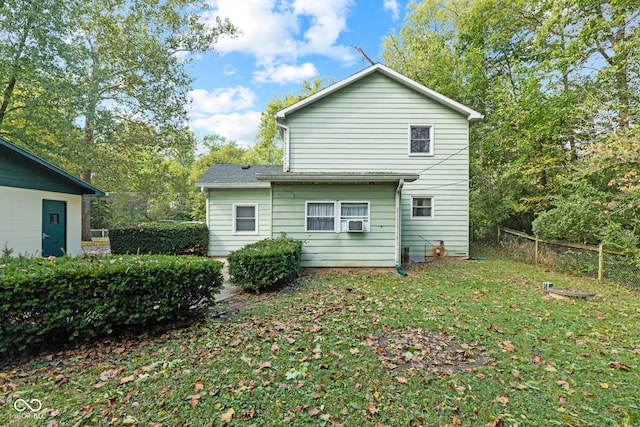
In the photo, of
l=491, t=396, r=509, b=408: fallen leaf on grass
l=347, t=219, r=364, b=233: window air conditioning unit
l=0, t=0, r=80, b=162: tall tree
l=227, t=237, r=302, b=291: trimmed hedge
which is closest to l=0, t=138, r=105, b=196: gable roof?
l=0, t=0, r=80, b=162: tall tree

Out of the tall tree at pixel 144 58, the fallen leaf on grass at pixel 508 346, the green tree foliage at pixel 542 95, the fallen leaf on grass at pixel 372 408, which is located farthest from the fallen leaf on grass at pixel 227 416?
the tall tree at pixel 144 58

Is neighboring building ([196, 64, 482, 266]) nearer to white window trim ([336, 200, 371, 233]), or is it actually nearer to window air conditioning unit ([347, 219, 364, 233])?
white window trim ([336, 200, 371, 233])

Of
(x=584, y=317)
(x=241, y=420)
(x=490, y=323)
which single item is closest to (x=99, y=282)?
(x=241, y=420)

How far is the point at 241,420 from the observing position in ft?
7.72

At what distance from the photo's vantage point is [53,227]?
29.3ft

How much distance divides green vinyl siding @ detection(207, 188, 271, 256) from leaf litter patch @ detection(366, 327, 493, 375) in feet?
27.0

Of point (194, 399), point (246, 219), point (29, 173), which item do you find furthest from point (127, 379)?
point (246, 219)

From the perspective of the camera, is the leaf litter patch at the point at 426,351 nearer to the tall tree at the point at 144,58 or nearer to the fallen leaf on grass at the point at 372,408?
the fallen leaf on grass at the point at 372,408

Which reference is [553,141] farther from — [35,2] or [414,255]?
[35,2]

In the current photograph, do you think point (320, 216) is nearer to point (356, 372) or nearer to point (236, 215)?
point (236, 215)

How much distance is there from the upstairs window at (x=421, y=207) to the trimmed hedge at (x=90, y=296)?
8506 mm

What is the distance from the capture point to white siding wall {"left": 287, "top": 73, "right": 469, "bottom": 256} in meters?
10.6

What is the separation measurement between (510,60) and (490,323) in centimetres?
1630

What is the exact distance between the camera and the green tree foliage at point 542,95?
8.06 meters
